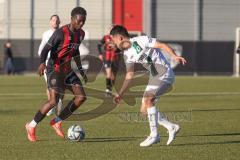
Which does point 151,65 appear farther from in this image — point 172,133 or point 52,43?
point 52,43

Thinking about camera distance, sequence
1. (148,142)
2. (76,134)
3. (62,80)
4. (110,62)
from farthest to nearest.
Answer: (110,62) < (62,80) < (76,134) < (148,142)

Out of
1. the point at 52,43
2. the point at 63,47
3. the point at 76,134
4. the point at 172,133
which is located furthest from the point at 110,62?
the point at 172,133

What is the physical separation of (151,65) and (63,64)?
5.50 ft

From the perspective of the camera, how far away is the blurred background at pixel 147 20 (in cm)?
4806

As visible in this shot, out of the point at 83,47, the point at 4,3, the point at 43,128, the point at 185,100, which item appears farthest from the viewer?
the point at 4,3

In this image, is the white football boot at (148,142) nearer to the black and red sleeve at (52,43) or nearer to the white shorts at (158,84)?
the white shorts at (158,84)

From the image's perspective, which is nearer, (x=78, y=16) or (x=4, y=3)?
(x=78, y=16)

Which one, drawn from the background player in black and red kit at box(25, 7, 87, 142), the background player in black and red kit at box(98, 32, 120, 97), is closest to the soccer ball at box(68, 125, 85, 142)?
the background player in black and red kit at box(25, 7, 87, 142)

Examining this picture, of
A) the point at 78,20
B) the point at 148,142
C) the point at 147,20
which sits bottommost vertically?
the point at 148,142

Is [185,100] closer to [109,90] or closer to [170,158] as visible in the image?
[109,90]

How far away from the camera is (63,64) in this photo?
12.8 metres

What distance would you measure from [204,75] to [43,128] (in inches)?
1328

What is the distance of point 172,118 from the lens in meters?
17.1

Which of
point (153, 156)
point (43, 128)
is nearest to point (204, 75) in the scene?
point (43, 128)
